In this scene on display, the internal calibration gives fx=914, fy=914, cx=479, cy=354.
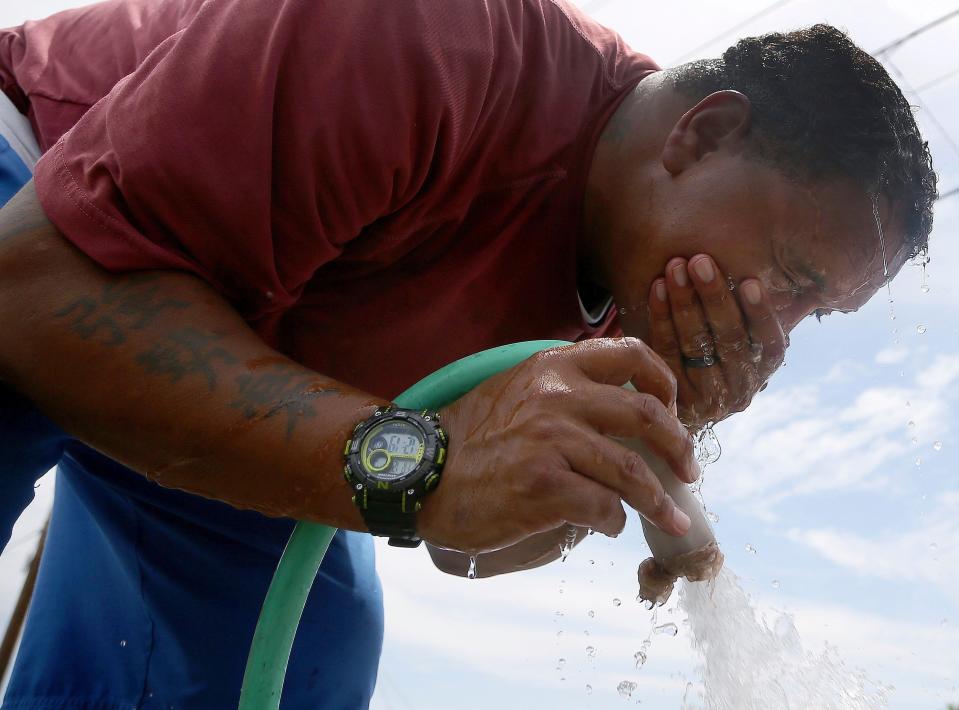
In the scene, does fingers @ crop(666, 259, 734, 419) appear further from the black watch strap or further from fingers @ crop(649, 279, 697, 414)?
the black watch strap

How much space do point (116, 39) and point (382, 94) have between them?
2.27 ft

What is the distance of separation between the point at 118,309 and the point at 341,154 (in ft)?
1.23

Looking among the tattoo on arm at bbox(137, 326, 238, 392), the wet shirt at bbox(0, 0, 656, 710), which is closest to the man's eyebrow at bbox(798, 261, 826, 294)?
the wet shirt at bbox(0, 0, 656, 710)

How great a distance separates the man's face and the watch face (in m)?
0.70

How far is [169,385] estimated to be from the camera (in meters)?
1.19

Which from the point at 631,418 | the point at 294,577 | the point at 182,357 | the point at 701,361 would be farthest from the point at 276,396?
the point at 701,361

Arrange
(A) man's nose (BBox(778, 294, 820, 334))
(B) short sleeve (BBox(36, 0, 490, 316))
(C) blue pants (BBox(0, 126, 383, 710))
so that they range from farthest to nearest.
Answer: (C) blue pants (BBox(0, 126, 383, 710)) → (A) man's nose (BBox(778, 294, 820, 334)) → (B) short sleeve (BBox(36, 0, 490, 316))

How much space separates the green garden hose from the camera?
1394 millimetres

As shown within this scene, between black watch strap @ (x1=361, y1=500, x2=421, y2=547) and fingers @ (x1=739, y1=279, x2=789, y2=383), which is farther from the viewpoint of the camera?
fingers @ (x1=739, y1=279, x2=789, y2=383)

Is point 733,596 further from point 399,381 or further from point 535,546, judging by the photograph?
point 399,381

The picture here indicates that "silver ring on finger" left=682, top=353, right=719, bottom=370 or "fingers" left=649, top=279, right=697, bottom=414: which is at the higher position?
"fingers" left=649, top=279, right=697, bottom=414

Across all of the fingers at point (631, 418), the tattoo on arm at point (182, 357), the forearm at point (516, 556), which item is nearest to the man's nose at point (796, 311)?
the forearm at point (516, 556)

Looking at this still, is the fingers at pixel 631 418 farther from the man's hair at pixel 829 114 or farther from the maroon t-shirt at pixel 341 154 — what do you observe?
the man's hair at pixel 829 114

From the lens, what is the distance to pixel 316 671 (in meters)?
2.12
